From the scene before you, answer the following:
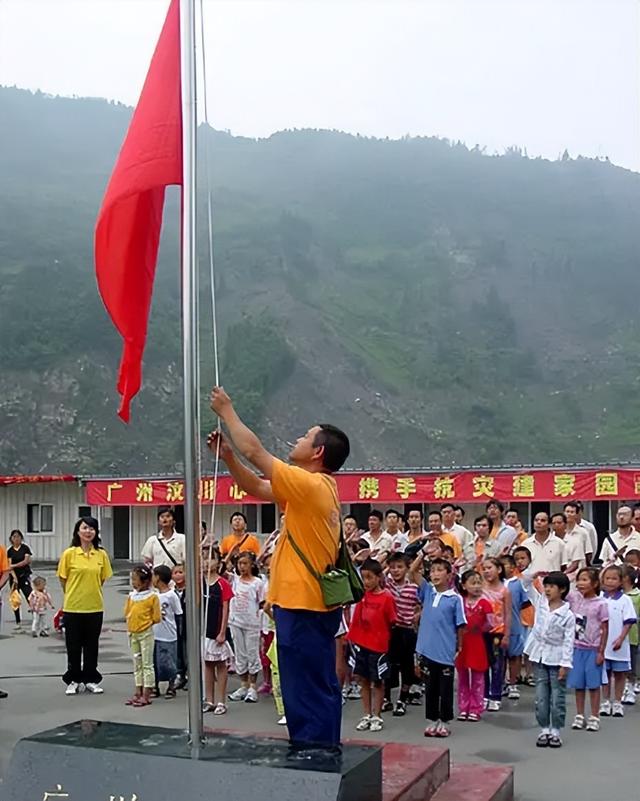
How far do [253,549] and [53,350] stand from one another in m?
44.4

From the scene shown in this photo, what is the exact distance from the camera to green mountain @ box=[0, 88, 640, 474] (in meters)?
50.9

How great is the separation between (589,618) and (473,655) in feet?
2.89

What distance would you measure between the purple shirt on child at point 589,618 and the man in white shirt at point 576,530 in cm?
206

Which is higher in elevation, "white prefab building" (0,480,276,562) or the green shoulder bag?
the green shoulder bag

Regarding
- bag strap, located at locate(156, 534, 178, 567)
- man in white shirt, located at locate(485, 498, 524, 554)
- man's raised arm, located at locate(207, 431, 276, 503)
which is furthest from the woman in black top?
man's raised arm, located at locate(207, 431, 276, 503)

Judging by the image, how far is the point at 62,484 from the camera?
22.2m

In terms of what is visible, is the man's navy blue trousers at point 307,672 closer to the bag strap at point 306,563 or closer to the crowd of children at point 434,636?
the bag strap at point 306,563

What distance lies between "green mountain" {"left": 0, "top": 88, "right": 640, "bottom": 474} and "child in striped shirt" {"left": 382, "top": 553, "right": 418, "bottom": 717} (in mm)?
30769

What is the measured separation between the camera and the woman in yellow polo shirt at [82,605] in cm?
814

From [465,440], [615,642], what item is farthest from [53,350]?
[615,642]

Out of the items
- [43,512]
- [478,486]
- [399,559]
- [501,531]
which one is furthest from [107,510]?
[399,559]

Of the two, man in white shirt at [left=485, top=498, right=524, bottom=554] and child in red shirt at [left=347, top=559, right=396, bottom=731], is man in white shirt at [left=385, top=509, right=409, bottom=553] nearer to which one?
man in white shirt at [left=485, top=498, right=524, bottom=554]

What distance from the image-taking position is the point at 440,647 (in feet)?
22.2

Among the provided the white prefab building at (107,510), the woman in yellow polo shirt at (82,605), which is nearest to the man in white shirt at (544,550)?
the woman in yellow polo shirt at (82,605)
